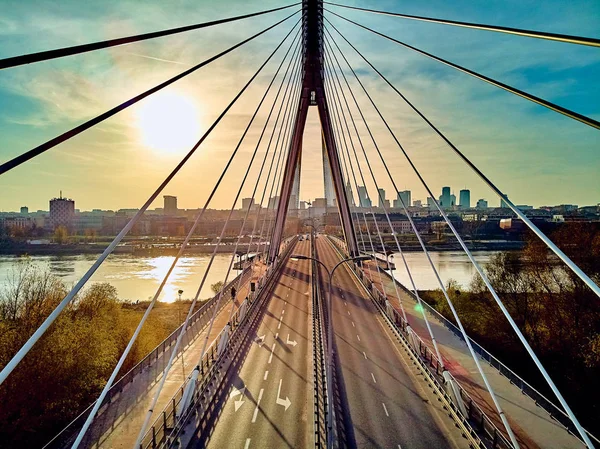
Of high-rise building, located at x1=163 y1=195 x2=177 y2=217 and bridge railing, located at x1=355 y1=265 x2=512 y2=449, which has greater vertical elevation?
high-rise building, located at x1=163 y1=195 x2=177 y2=217

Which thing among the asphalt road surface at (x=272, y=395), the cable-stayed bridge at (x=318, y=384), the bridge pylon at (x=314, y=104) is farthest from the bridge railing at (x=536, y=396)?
the bridge pylon at (x=314, y=104)

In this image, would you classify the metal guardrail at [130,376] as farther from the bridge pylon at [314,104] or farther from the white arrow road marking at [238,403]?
the bridge pylon at [314,104]

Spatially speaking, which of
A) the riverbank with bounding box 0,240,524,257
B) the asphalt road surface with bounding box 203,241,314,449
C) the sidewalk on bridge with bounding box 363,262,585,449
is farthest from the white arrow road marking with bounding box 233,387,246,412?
the riverbank with bounding box 0,240,524,257

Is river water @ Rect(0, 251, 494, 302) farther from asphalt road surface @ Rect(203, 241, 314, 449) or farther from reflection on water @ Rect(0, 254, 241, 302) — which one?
asphalt road surface @ Rect(203, 241, 314, 449)

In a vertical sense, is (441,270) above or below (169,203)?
below

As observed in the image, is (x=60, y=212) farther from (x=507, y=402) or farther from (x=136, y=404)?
(x=507, y=402)

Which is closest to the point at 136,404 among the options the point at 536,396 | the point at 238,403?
the point at 238,403
